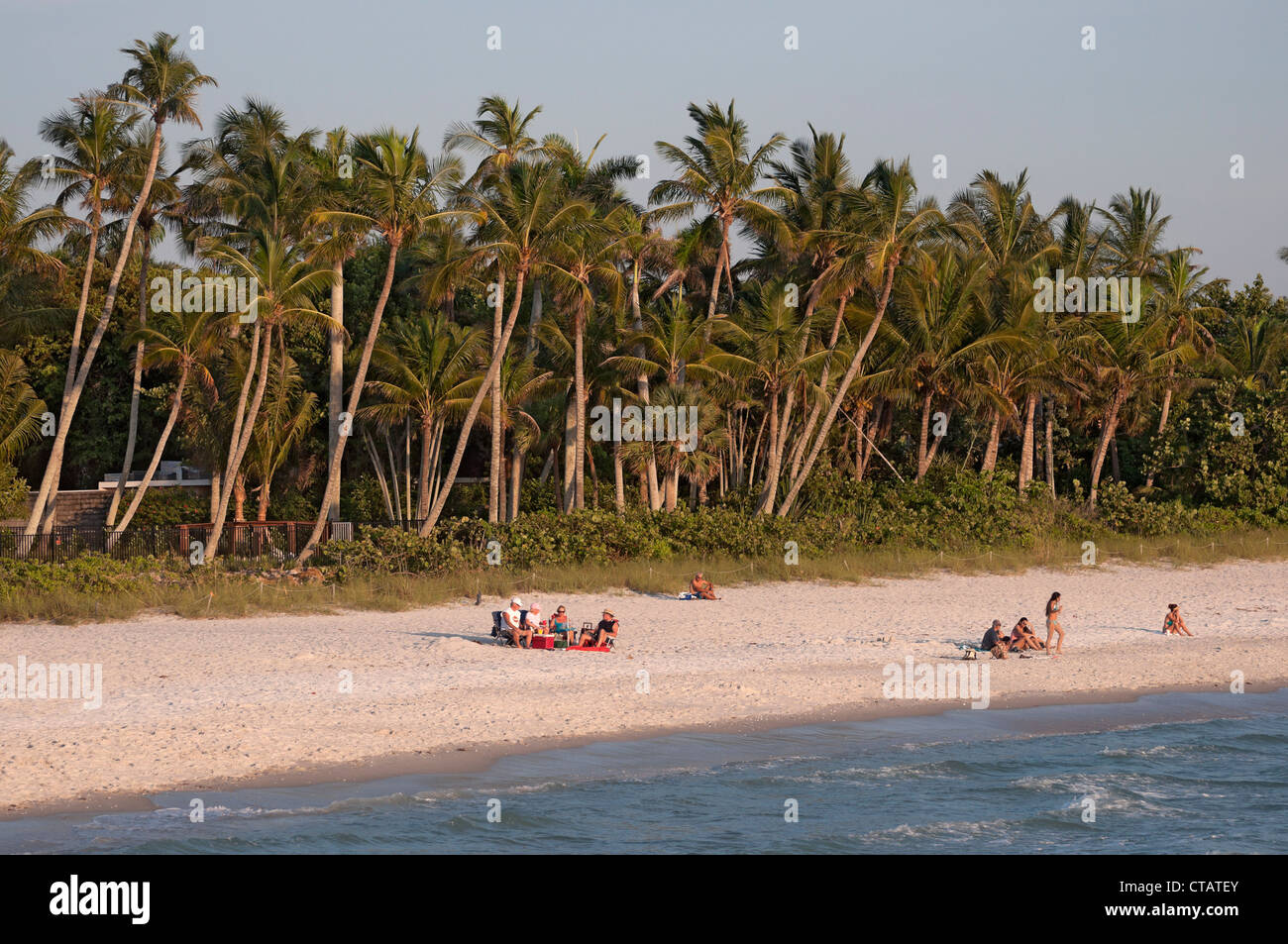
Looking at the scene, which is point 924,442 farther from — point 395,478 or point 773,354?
point 395,478

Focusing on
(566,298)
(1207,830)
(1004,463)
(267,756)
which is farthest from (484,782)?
(1004,463)

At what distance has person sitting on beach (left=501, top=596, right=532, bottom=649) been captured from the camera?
18875mm

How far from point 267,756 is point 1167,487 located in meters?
34.8

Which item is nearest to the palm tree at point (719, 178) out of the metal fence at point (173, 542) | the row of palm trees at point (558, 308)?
the row of palm trees at point (558, 308)

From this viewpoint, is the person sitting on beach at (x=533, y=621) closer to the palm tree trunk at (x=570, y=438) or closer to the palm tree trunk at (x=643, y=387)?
the palm tree trunk at (x=643, y=387)

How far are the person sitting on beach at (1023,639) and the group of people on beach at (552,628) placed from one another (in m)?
6.68

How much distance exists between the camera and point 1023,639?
19.9m

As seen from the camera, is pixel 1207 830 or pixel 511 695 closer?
pixel 1207 830

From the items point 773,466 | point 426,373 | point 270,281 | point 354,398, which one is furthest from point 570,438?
point 270,281

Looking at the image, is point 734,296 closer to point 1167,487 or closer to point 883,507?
point 883,507

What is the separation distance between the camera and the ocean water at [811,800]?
439 inches

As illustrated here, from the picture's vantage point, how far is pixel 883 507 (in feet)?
114

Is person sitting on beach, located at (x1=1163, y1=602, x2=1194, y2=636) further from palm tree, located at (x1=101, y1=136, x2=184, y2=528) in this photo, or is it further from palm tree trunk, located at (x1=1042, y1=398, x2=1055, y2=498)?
palm tree, located at (x1=101, y1=136, x2=184, y2=528)
